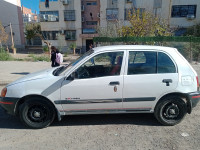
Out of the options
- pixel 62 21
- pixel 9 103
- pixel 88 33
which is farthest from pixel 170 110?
pixel 62 21

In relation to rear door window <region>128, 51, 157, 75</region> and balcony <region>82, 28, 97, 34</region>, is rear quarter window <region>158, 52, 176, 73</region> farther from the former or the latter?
balcony <region>82, 28, 97, 34</region>

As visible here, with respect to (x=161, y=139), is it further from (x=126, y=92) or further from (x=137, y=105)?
(x=126, y=92)

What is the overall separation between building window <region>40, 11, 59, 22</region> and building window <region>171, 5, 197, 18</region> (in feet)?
66.3

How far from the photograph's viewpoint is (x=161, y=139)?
8.93ft

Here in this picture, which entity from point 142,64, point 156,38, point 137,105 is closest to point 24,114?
point 137,105

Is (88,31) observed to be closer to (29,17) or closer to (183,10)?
(183,10)

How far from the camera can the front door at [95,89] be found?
288 cm

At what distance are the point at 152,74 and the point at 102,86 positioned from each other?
107 cm

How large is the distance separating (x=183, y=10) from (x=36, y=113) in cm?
2694

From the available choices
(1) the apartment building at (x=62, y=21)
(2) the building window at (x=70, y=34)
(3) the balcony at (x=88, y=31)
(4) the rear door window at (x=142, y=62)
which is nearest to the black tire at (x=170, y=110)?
(4) the rear door window at (x=142, y=62)

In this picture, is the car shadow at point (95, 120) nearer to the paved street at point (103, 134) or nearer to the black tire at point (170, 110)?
the paved street at point (103, 134)

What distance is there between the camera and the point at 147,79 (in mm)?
2943

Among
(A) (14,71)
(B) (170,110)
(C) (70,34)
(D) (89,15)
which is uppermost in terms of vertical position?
(D) (89,15)

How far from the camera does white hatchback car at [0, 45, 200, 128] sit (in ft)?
9.48
